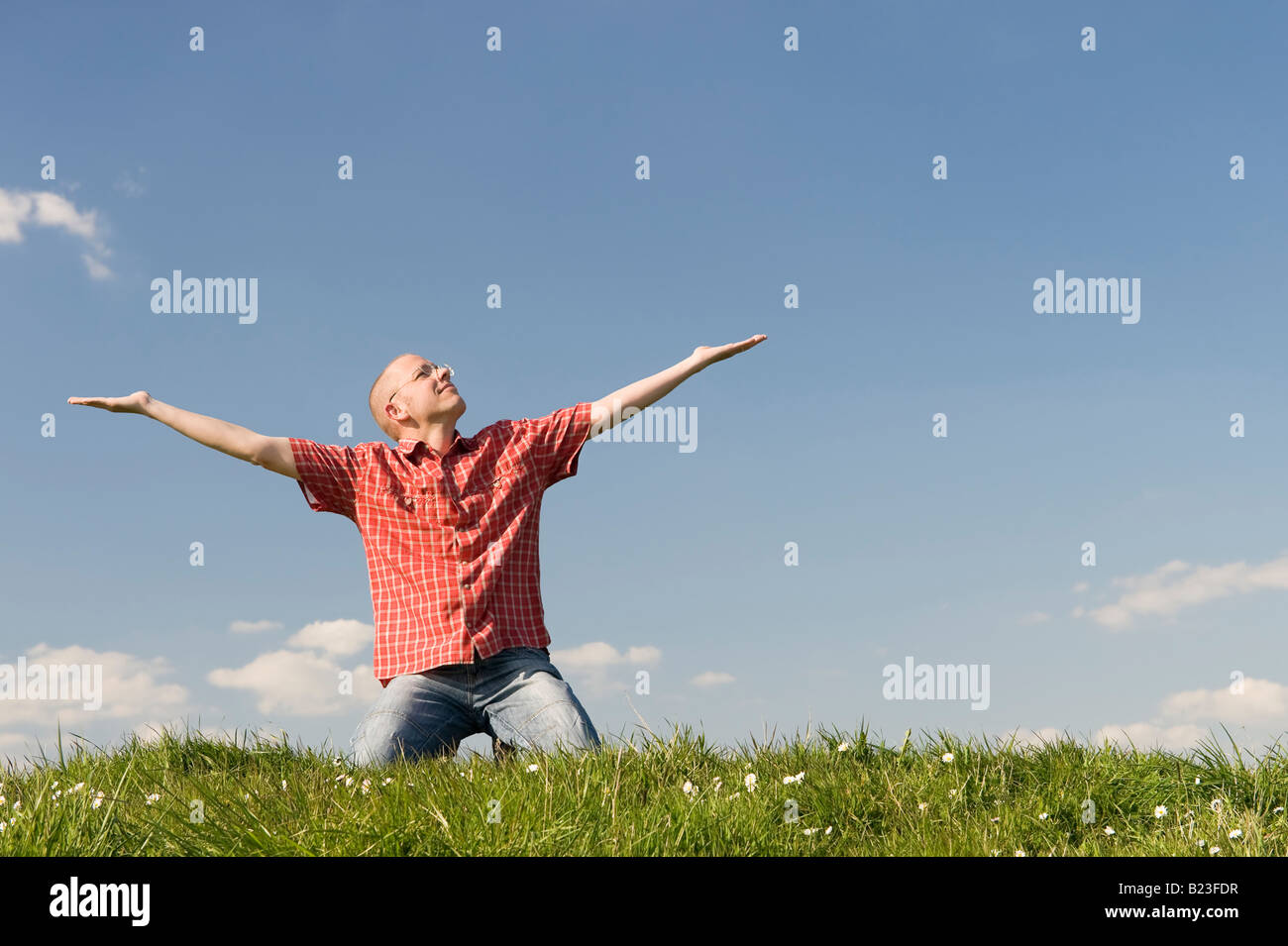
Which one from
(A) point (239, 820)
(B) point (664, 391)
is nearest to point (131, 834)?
(A) point (239, 820)

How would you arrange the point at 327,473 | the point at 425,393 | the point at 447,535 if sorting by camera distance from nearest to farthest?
1. the point at 447,535
2. the point at 327,473
3. the point at 425,393

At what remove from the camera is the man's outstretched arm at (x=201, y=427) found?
7.41 meters

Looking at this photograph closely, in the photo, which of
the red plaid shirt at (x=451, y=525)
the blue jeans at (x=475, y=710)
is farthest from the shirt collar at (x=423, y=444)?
the blue jeans at (x=475, y=710)

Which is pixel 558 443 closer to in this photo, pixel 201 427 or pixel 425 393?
pixel 425 393

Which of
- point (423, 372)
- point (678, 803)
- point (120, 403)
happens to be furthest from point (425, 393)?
point (678, 803)

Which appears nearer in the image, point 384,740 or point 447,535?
point 384,740

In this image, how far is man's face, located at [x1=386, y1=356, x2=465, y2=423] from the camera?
7863 mm

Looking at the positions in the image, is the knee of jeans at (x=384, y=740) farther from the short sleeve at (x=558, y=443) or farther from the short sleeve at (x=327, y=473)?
the short sleeve at (x=558, y=443)

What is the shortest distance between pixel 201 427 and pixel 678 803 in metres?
4.69

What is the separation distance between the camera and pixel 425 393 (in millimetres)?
7887

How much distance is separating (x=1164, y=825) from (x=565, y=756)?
344 centimetres

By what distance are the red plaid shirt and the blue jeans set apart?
0.15 m

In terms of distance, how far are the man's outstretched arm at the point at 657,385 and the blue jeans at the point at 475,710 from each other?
184cm
